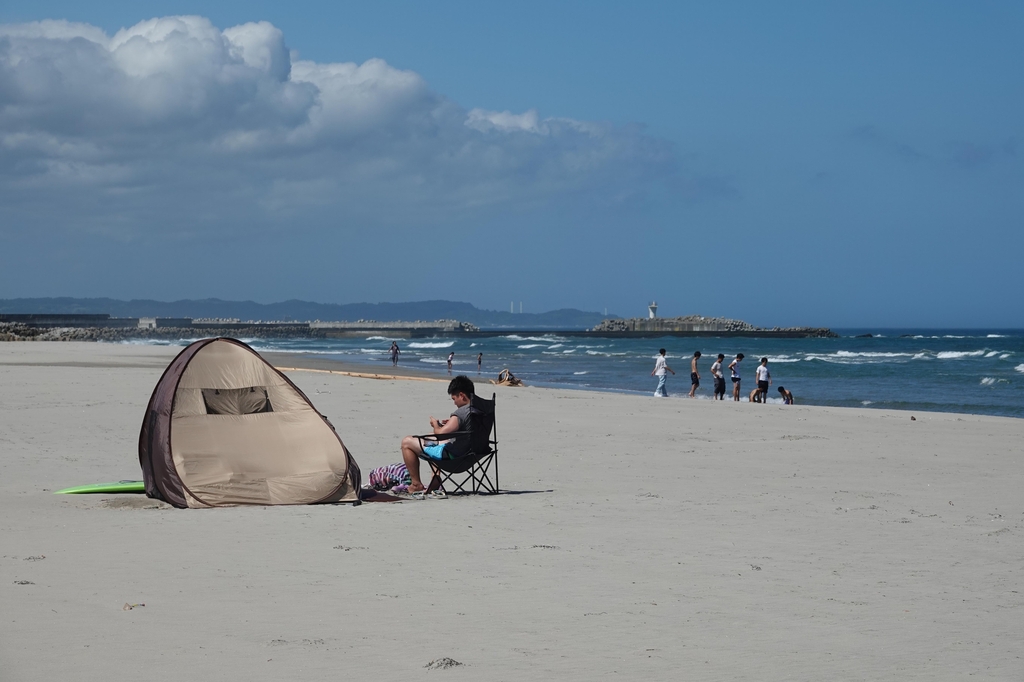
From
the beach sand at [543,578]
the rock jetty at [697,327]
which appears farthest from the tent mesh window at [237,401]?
the rock jetty at [697,327]

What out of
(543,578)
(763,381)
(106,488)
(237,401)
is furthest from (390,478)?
(763,381)

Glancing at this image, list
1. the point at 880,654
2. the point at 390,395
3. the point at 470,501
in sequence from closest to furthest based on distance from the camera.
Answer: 1. the point at 880,654
2. the point at 470,501
3. the point at 390,395

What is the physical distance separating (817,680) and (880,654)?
514mm

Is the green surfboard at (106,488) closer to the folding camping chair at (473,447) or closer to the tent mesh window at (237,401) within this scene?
the tent mesh window at (237,401)

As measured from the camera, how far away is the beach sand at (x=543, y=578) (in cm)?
411

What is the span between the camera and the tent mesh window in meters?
8.44

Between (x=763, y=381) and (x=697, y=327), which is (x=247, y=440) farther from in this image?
(x=697, y=327)

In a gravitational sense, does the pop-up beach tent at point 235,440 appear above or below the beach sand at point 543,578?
above

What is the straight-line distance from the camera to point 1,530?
20.7ft

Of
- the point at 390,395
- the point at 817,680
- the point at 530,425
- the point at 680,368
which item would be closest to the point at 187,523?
the point at 817,680

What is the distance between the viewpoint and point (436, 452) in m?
8.34

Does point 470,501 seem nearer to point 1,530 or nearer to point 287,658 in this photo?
point 1,530

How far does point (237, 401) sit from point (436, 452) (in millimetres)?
1795

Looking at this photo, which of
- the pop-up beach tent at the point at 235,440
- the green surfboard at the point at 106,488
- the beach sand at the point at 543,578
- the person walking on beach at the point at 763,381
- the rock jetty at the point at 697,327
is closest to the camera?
the beach sand at the point at 543,578
